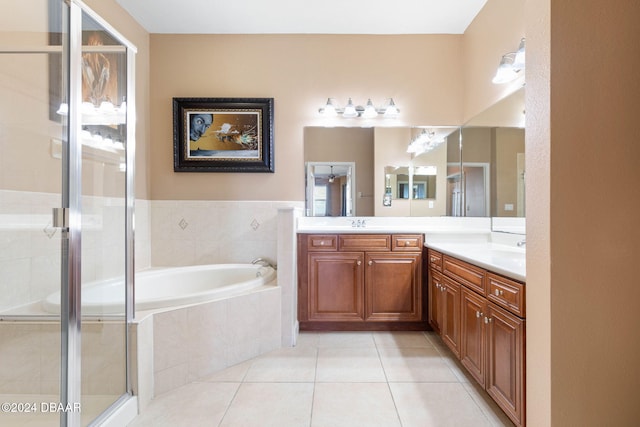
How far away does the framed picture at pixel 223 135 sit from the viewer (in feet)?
9.80

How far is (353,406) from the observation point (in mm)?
1662

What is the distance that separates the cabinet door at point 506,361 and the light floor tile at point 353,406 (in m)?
0.52

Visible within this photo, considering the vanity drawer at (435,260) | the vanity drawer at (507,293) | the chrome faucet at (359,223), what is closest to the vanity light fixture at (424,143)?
the chrome faucet at (359,223)

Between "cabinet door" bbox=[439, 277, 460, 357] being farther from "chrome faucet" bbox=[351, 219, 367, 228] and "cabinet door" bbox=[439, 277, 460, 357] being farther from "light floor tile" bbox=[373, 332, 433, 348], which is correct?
"chrome faucet" bbox=[351, 219, 367, 228]

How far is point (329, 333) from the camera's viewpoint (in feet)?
8.63

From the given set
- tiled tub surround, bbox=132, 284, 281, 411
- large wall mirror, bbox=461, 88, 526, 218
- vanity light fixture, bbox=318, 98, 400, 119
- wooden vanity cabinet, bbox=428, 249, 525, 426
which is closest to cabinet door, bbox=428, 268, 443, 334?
wooden vanity cabinet, bbox=428, 249, 525, 426

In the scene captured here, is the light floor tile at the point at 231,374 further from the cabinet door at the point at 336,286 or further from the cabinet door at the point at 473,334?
the cabinet door at the point at 473,334

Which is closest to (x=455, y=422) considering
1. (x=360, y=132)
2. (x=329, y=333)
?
(x=329, y=333)

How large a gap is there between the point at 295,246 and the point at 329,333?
82 cm

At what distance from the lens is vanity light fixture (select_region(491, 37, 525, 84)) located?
2.01 metres

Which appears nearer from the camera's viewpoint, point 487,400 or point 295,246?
point 487,400

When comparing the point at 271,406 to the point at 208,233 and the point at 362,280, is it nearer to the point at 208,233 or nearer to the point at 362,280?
the point at 362,280

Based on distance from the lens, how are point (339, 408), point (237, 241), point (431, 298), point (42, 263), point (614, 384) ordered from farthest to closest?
1. point (237, 241)
2. point (431, 298)
3. point (339, 408)
4. point (42, 263)
5. point (614, 384)

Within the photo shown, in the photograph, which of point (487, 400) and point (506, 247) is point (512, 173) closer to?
point (506, 247)
